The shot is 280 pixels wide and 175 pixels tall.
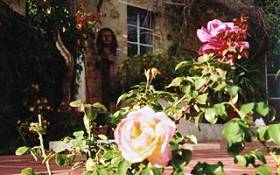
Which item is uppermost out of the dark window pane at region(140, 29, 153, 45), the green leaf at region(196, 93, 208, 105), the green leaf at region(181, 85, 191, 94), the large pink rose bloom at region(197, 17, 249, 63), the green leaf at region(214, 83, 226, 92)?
the dark window pane at region(140, 29, 153, 45)

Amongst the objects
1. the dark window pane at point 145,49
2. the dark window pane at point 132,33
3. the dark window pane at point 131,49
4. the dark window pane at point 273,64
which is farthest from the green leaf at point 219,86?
the dark window pane at point 273,64

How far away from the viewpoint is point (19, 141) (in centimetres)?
744

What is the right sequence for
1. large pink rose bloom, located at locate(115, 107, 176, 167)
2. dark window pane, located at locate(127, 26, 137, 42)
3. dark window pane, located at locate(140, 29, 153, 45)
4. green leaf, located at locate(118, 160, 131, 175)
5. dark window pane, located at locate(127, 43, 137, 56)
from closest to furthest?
large pink rose bloom, located at locate(115, 107, 176, 167), green leaf, located at locate(118, 160, 131, 175), dark window pane, located at locate(127, 43, 137, 56), dark window pane, located at locate(127, 26, 137, 42), dark window pane, located at locate(140, 29, 153, 45)

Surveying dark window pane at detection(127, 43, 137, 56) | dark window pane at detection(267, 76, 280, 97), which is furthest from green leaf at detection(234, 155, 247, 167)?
dark window pane at detection(267, 76, 280, 97)

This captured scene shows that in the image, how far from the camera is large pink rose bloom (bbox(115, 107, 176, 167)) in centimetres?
118

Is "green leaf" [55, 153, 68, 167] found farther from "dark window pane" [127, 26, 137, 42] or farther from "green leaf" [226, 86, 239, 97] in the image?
"dark window pane" [127, 26, 137, 42]

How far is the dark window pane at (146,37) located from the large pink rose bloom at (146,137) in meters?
10.2

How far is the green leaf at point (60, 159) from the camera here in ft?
5.13

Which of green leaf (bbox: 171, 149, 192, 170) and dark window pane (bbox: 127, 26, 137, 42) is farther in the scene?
dark window pane (bbox: 127, 26, 137, 42)

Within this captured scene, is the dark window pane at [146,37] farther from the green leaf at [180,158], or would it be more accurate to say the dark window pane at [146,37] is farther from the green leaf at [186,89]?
the green leaf at [180,158]

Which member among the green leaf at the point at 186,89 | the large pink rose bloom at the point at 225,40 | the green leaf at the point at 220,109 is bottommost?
the green leaf at the point at 220,109

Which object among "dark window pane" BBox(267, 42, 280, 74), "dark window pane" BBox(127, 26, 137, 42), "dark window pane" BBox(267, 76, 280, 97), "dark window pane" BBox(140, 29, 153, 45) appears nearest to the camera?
"dark window pane" BBox(127, 26, 137, 42)

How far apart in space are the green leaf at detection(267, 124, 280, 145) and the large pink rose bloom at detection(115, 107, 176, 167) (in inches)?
7.9

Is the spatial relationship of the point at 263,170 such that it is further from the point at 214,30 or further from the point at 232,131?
the point at 214,30
